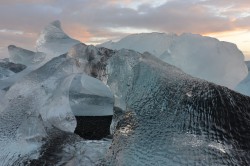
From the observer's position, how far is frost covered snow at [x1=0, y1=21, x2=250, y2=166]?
2.12 m

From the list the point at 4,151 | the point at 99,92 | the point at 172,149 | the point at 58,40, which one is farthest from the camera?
the point at 58,40

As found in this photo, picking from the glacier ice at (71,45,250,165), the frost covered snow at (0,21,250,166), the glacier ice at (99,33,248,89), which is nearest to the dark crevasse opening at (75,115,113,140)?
the frost covered snow at (0,21,250,166)

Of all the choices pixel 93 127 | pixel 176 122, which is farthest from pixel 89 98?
pixel 176 122

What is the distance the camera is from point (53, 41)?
722cm

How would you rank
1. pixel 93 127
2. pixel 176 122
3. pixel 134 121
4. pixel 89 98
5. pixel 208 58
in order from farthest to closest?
pixel 208 58 < pixel 89 98 < pixel 93 127 < pixel 134 121 < pixel 176 122

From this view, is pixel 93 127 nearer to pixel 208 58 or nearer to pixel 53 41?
pixel 53 41

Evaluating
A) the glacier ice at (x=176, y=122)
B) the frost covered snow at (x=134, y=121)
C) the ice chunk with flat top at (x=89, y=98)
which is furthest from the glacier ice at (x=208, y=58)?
the glacier ice at (x=176, y=122)

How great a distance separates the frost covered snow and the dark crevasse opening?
0.09 feet

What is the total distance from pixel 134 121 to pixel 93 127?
128 centimetres

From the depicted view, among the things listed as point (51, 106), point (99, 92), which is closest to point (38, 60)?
point (99, 92)

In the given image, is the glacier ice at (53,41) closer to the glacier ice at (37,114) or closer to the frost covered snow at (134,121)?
the glacier ice at (37,114)

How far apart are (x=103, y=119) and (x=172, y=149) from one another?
6.45 ft

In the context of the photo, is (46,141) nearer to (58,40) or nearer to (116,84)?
(116,84)

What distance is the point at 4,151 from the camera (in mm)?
2615
